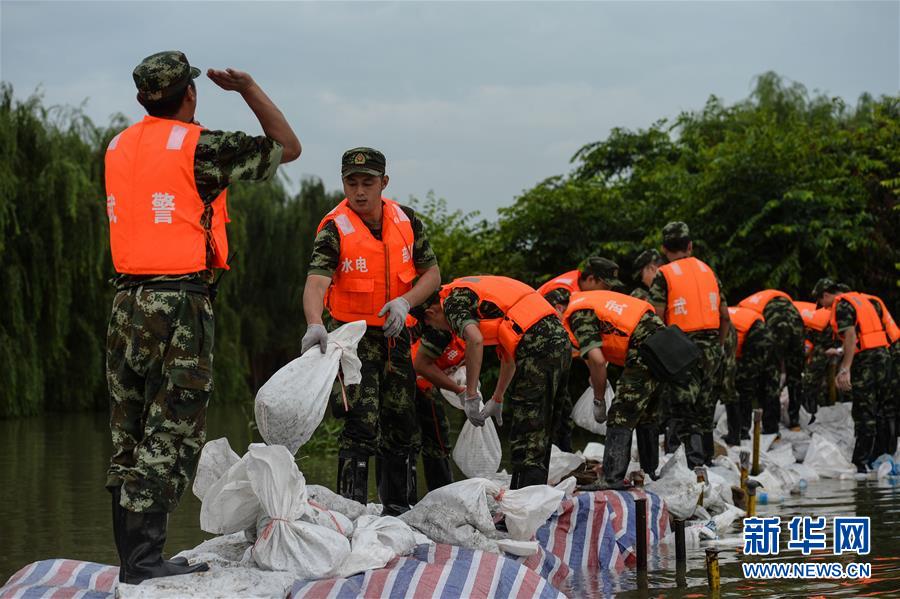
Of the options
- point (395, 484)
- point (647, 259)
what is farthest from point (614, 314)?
point (647, 259)

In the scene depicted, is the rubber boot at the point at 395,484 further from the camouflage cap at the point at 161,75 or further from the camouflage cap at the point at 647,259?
the camouflage cap at the point at 647,259

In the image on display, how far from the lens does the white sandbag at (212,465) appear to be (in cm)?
558

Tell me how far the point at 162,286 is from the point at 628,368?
14.9 ft

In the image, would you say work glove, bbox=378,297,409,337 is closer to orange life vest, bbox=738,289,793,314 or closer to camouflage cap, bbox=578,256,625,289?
camouflage cap, bbox=578,256,625,289

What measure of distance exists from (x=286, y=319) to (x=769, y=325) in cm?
1840

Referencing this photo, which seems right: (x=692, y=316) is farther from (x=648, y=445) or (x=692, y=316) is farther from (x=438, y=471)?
(x=438, y=471)

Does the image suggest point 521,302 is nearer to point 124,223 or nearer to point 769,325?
point 124,223

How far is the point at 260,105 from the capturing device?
5086 mm

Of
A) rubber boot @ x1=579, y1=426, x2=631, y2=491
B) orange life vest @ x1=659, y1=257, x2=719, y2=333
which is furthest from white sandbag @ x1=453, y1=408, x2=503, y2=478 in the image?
orange life vest @ x1=659, y1=257, x2=719, y2=333

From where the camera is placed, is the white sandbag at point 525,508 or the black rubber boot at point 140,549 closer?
the black rubber boot at point 140,549

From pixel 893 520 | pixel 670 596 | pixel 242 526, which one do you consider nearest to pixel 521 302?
pixel 670 596

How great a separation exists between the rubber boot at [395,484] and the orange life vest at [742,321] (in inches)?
311

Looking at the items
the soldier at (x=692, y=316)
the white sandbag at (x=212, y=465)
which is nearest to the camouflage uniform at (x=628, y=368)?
the soldier at (x=692, y=316)

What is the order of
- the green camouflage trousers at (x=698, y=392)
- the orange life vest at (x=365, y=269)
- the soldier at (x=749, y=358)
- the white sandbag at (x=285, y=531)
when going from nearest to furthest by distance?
the white sandbag at (x=285, y=531)
the orange life vest at (x=365, y=269)
the green camouflage trousers at (x=698, y=392)
the soldier at (x=749, y=358)
